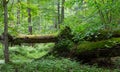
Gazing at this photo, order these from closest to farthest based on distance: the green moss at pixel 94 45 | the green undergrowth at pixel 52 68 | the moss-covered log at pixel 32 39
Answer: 1. the green undergrowth at pixel 52 68
2. the green moss at pixel 94 45
3. the moss-covered log at pixel 32 39

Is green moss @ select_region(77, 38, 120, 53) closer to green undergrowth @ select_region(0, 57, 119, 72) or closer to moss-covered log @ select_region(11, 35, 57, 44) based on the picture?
green undergrowth @ select_region(0, 57, 119, 72)

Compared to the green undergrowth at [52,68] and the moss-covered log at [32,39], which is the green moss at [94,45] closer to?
the green undergrowth at [52,68]

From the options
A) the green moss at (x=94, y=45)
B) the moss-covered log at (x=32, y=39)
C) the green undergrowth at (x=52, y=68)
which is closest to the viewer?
the green undergrowth at (x=52, y=68)

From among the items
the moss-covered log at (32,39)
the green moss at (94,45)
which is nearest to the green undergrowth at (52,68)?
the green moss at (94,45)

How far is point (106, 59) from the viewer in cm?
1386

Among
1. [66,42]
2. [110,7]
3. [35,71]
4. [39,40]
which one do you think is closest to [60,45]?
[66,42]

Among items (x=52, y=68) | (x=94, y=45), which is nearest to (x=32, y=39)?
(x=94, y=45)

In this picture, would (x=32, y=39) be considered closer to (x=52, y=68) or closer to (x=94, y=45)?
(x=94, y=45)

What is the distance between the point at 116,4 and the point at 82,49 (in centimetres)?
458

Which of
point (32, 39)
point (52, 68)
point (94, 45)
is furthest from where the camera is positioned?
point (32, 39)

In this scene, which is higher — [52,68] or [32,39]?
[32,39]

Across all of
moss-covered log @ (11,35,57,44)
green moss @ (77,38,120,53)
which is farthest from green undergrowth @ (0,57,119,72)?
moss-covered log @ (11,35,57,44)

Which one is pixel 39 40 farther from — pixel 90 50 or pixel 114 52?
pixel 114 52

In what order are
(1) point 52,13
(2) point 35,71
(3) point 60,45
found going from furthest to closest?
(1) point 52,13, (3) point 60,45, (2) point 35,71
